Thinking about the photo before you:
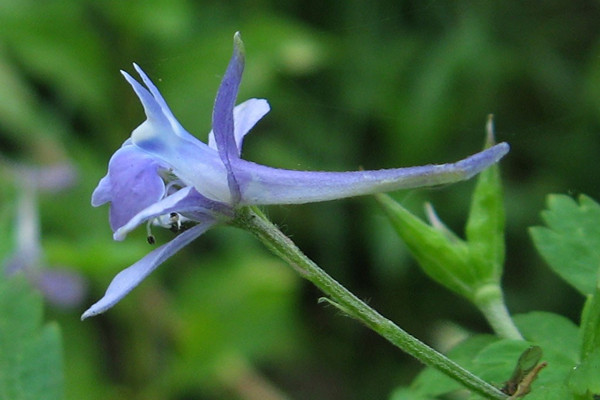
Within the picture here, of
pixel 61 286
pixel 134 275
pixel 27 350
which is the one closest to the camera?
pixel 134 275

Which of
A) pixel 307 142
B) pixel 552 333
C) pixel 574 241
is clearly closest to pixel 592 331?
pixel 552 333

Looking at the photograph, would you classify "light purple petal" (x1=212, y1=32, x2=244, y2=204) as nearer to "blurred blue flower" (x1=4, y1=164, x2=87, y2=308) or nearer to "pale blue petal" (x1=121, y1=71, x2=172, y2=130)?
"pale blue petal" (x1=121, y1=71, x2=172, y2=130)

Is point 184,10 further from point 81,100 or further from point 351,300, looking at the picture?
point 351,300

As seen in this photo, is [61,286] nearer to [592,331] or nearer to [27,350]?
[27,350]

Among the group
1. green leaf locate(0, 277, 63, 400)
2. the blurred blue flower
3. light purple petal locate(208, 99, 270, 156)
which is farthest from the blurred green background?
light purple petal locate(208, 99, 270, 156)

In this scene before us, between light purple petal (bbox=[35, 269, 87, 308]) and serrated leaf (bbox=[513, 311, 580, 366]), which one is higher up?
light purple petal (bbox=[35, 269, 87, 308])

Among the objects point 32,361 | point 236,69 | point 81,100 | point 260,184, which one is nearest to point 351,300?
point 260,184

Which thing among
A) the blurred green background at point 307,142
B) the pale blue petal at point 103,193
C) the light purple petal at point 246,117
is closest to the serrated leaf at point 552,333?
the light purple petal at point 246,117
